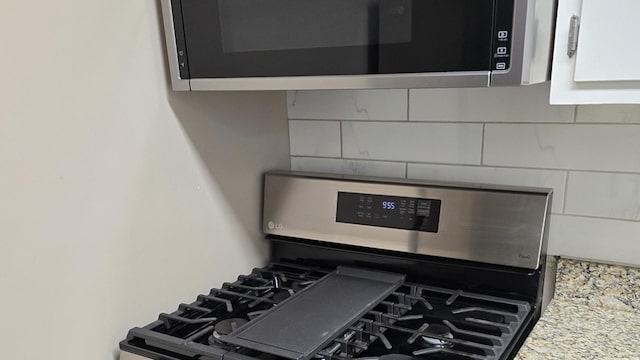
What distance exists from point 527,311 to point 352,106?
63 centimetres

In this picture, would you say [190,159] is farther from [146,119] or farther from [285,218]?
[285,218]

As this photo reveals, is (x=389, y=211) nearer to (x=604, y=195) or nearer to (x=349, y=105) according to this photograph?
(x=349, y=105)

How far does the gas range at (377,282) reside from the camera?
89 centimetres

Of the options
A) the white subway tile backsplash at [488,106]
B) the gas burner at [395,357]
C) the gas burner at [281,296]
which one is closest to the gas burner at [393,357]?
the gas burner at [395,357]

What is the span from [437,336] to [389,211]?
1.08 ft

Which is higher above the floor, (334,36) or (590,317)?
(334,36)

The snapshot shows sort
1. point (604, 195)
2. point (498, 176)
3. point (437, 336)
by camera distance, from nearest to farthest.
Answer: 1. point (437, 336)
2. point (604, 195)
3. point (498, 176)

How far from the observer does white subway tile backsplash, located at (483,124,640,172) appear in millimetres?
994

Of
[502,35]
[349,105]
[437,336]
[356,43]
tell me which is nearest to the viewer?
[502,35]

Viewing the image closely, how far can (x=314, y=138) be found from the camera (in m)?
1.34

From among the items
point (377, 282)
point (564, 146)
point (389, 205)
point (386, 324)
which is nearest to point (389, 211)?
point (389, 205)

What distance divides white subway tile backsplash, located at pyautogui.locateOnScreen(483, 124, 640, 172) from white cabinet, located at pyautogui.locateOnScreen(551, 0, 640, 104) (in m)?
0.26

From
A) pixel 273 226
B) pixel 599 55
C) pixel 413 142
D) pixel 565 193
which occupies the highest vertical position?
pixel 599 55

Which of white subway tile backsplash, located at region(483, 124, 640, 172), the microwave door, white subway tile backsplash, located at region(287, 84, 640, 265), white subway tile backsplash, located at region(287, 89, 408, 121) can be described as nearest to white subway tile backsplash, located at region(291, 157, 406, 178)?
white subway tile backsplash, located at region(287, 84, 640, 265)
